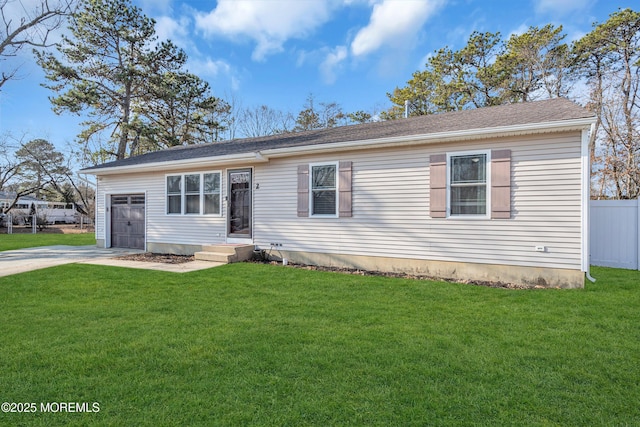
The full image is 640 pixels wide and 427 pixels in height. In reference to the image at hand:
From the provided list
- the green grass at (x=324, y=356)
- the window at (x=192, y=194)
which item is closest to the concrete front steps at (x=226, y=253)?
the window at (x=192, y=194)

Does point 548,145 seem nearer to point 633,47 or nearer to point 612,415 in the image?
point 612,415

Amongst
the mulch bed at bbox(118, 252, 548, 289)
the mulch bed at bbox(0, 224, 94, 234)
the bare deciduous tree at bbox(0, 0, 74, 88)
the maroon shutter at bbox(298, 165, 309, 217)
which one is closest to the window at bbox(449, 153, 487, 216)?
the mulch bed at bbox(118, 252, 548, 289)

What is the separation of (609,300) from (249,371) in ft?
17.3

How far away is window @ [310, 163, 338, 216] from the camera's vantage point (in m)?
7.85

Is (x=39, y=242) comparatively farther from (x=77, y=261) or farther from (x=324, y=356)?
(x=324, y=356)

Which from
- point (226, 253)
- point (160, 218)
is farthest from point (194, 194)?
point (226, 253)

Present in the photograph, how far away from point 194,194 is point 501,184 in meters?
7.89

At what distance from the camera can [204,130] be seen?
74.1 ft

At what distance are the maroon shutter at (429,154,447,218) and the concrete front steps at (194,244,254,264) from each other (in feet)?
15.2

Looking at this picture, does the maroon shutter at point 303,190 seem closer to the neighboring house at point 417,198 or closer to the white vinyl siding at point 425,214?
the neighboring house at point 417,198

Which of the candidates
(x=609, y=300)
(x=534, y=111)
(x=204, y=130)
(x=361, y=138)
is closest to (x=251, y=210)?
(x=361, y=138)

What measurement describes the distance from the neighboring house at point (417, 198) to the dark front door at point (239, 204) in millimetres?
28

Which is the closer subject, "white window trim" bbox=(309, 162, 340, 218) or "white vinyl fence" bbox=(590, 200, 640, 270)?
"white vinyl fence" bbox=(590, 200, 640, 270)

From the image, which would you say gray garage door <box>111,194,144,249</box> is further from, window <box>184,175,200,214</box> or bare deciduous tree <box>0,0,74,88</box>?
bare deciduous tree <box>0,0,74,88</box>
